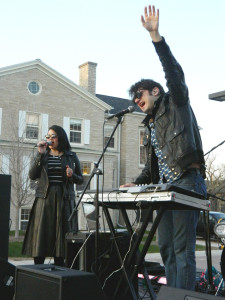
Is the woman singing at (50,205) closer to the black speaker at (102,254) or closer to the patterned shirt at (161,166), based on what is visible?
the black speaker at (102,254)

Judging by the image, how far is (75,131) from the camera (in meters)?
25.5

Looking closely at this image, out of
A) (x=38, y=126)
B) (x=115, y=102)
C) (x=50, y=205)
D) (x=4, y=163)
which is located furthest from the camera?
(x=115, y=102)

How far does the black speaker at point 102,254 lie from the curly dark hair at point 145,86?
135 centimetres

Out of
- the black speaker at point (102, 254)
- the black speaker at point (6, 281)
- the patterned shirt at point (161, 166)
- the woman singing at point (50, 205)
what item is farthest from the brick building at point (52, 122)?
the patterned shirt at point (161, 166)

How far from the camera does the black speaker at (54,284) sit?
A: 105 inches

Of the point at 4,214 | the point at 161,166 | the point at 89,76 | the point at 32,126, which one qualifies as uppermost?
the point at 89,76

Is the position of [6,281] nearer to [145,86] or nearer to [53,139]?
[53,139]

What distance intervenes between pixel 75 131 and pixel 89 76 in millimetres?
4409

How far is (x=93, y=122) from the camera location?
26047 mm

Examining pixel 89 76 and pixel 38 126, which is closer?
pixel 38 126

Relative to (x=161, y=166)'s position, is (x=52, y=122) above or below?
above

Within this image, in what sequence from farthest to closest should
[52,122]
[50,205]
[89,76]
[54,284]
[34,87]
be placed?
[89,76] < [52,122] < [34,87] < [50,205] < [54,284]

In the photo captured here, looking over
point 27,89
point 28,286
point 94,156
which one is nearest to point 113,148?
point 94,156

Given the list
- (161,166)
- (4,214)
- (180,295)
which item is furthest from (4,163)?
(180,295)
